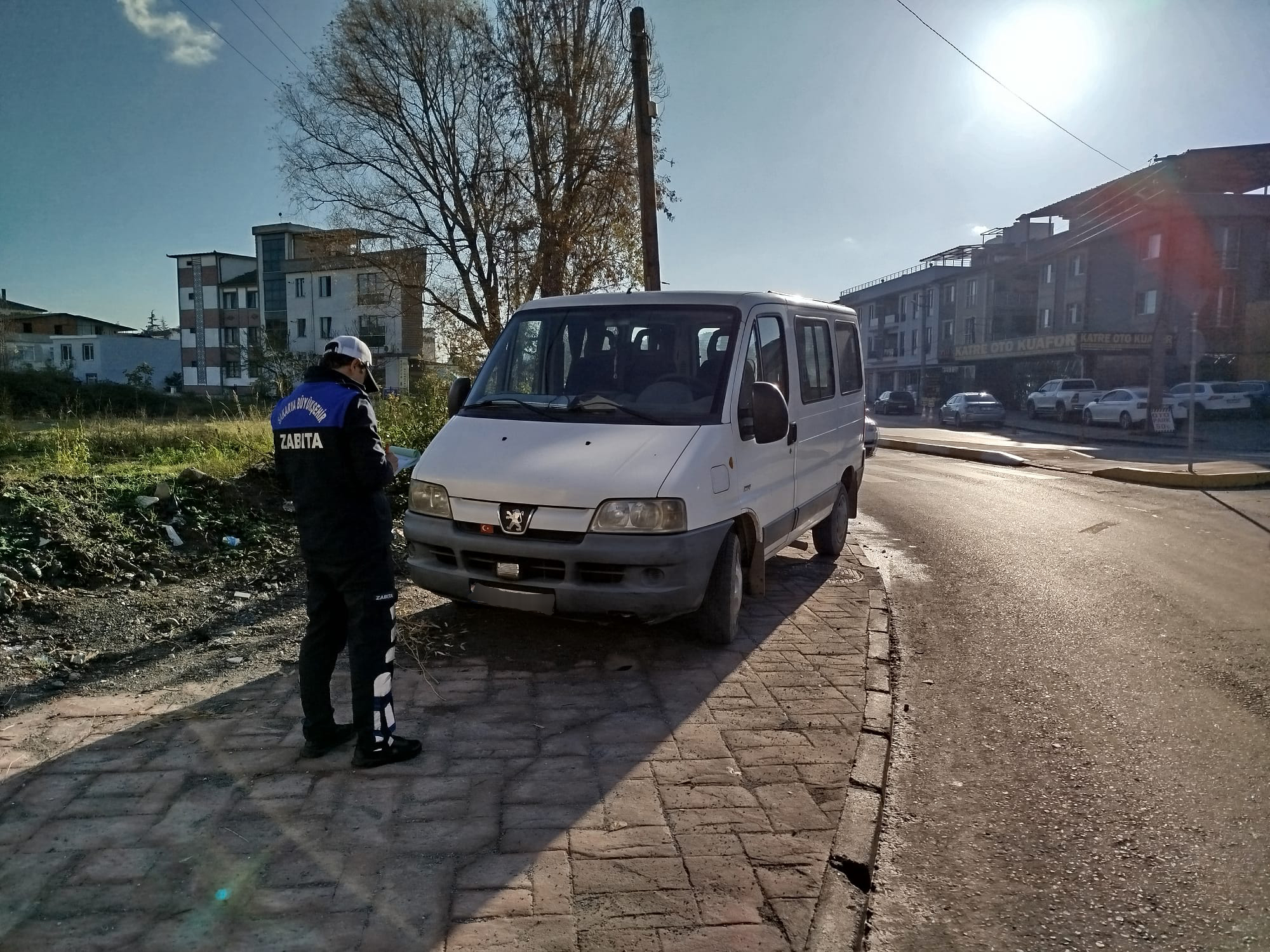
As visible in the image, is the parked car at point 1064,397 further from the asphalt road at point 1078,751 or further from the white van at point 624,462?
the white van at point 624,462

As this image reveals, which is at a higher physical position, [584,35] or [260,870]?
[584,35]

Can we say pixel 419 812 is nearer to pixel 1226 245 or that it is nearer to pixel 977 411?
pixel 977 411

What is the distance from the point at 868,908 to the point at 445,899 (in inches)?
55.5

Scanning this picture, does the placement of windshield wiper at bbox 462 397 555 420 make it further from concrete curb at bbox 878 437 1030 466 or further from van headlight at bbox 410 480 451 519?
concrete curb at bbox 878 437 1030 466

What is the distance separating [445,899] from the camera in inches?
117

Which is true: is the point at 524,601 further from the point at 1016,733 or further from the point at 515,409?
the point at 1016,733

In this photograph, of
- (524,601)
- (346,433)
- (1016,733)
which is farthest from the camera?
(524,601)

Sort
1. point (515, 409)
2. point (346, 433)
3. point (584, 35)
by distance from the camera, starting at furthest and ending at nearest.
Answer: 1. point (584, 35)
2. point (515, 409)
3. point (346, 433)

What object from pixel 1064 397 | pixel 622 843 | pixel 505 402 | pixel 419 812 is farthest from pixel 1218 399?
pixel 419 812

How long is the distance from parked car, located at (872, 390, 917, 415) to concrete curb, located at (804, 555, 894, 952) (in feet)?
159

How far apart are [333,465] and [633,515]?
1798 mm

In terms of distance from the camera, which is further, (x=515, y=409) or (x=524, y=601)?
(x=515, y=409)

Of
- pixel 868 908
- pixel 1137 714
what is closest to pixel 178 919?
pixel 868 908

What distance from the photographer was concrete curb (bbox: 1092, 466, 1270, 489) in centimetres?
1512
